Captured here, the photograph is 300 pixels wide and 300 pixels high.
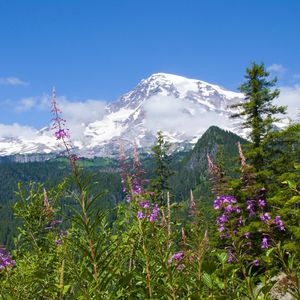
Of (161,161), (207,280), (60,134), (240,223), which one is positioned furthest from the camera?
(161,161)

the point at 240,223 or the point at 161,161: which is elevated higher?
the point at 161,161

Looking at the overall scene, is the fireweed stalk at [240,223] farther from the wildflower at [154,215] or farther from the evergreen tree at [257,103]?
the evergreen tree at [257,103]

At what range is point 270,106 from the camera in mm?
28562

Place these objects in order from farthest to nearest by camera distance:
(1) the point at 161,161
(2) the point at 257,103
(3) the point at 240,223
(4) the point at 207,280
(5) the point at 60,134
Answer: (1) the point at 161,161
(2) the point at 257,103
(3) the point at 240,223
(5) the point at 60,134
(4) the point at 207,280

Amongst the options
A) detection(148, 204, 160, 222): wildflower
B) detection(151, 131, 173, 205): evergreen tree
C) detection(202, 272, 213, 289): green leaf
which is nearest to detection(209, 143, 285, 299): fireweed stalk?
detection(202, 272, 213, 289): green leaf

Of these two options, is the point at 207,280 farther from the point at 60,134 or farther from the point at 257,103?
the point at 257,103

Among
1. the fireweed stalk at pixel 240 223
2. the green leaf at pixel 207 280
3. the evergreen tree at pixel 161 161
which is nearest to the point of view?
the green leaf at pixel 207 280

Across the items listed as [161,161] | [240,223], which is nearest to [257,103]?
[161,161]

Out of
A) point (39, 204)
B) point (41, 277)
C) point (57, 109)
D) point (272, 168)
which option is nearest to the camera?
point (57, 109)

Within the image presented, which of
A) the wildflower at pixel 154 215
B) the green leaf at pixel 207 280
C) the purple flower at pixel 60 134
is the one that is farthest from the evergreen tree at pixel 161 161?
the green leaf at pixel 207 280

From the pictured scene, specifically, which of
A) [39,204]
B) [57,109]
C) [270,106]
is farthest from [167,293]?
[270,106]

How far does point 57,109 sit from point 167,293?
5.37ft

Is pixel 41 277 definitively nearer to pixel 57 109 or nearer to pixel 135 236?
pixel 135 236

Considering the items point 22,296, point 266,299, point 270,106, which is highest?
point 270,106
